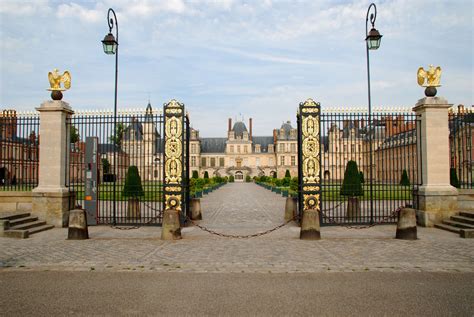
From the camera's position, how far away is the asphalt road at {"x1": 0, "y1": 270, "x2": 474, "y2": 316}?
3996mm

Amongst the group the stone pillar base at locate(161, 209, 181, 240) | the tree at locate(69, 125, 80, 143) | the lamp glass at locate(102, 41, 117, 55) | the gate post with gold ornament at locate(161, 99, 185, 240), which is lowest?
the stone pillar base at locate(161, 209, 181, 240)

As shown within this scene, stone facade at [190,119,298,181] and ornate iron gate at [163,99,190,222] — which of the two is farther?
stone facade at [190,119,298,181]

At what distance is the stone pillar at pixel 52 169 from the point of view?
9727mm

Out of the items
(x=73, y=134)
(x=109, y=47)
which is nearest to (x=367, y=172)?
(x=109, y=47)

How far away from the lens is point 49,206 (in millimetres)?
9742

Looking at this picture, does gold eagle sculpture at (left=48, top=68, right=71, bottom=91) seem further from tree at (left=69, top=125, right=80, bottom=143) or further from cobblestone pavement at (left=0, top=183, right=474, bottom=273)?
cobblestone pavement at (left=0, top=183, right=474, bottom=273)

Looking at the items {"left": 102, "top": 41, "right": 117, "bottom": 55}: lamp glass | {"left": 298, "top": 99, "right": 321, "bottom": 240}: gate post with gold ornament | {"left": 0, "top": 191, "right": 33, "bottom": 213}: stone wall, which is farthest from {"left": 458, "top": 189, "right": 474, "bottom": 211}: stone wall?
{"left": 0, "top": 191, "right": 33, "bottom": 213}: stone wall

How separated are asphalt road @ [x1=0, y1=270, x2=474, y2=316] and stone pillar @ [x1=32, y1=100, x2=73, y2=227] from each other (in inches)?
169

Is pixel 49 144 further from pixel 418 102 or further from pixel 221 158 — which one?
pixel 221 158

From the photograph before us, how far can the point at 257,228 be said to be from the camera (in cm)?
1008

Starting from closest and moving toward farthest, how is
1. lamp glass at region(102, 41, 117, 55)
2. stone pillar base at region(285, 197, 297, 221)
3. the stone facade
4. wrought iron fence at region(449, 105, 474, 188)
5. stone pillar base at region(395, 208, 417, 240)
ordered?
1. stone pillar base at region(395, 208, 417, 240)
2. wrought iron fence at region(449, 105, 474, 188)
3. lamp glass at region(102, 41, 117, 55)
4. stone pillar base at region(285, 197, 297, 221)
5. the stone facade

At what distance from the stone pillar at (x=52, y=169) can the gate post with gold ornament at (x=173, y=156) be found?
8.90ft

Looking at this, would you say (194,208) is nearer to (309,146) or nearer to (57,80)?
(309,146)

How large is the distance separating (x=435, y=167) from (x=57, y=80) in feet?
33.4
